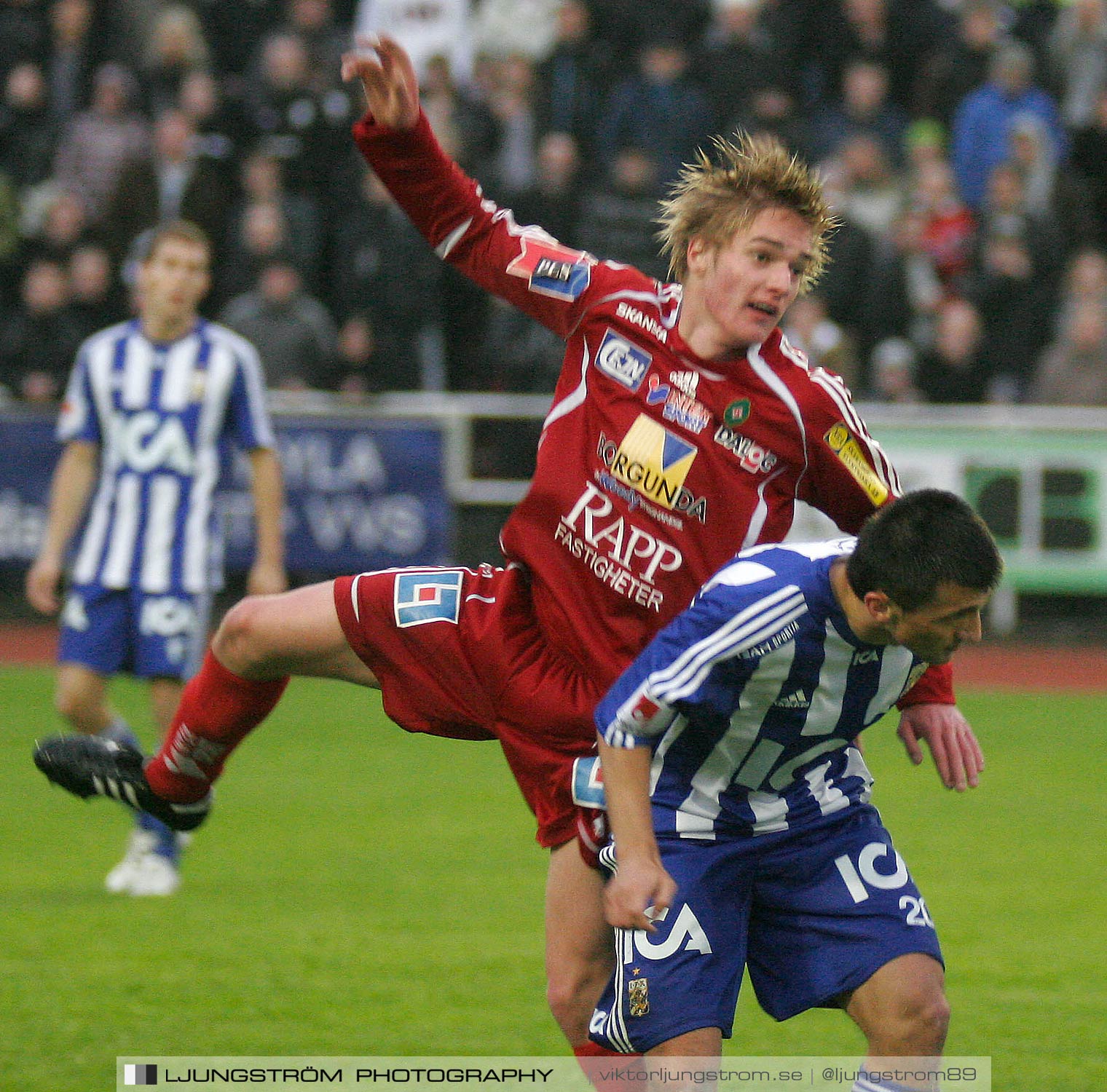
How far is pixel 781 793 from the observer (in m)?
3.73

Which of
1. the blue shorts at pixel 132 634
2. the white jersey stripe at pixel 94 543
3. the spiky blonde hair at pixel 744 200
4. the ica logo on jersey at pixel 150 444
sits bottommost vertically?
the blue shorts at pixel 132 634

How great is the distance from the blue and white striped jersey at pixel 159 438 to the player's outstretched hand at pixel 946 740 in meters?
3.24

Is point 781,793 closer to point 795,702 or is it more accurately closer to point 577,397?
point 795,702

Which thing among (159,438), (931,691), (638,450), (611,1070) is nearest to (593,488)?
(638,450)

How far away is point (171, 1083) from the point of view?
4316mm

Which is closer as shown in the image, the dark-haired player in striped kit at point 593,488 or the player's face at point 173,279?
the dark-haired player in striped kit at point 593,488

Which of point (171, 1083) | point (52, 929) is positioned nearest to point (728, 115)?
point (52, 929)

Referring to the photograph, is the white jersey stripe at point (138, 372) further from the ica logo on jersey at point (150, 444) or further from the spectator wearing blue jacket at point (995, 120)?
the spectator wearing blue jacket at point (995, 120)

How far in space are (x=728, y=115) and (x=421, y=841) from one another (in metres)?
7.17

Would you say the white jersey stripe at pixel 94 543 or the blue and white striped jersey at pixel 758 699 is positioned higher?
the blue and white striped jersey at pixel 758 699

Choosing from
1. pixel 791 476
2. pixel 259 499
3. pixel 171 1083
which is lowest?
pixel 171 1083

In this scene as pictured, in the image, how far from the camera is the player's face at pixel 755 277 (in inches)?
154

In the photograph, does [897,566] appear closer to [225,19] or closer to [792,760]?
[792,760]

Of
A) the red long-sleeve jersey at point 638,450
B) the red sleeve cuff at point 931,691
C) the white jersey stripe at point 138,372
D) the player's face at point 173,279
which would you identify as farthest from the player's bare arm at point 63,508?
the red sleeve cuff at point 931,691
